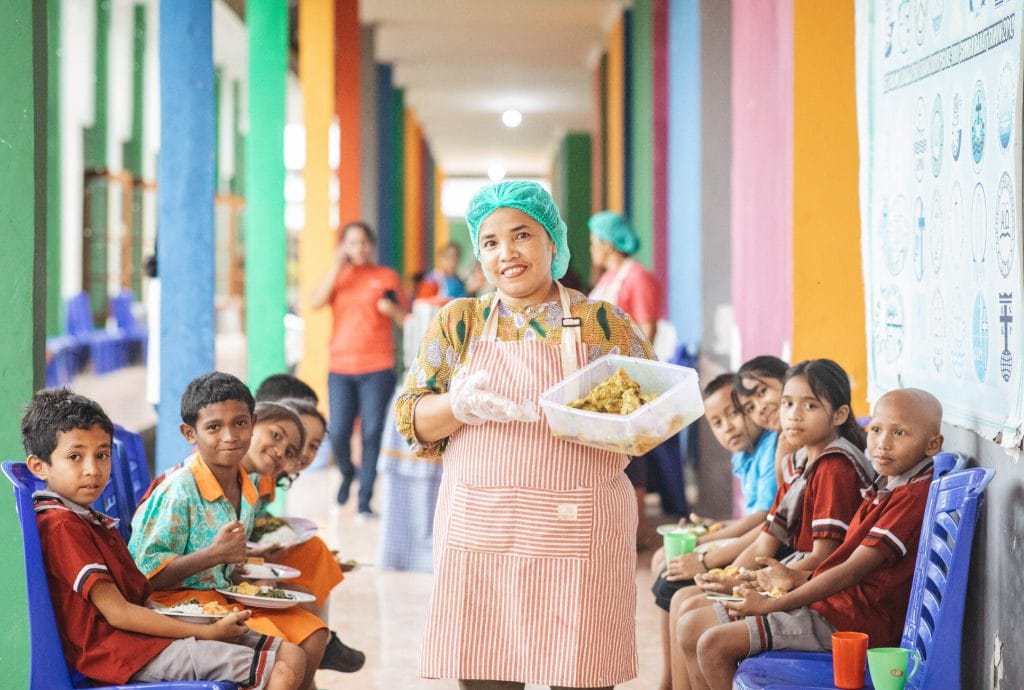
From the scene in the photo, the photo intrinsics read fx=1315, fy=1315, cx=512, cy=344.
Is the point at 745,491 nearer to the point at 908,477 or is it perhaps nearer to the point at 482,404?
the point at 908,477

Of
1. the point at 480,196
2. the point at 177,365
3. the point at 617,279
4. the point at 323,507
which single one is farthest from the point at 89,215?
the point at 480,196

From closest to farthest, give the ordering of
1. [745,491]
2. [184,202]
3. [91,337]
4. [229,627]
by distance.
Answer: [229,627] → [745,491] → [184,202] → [91,337]

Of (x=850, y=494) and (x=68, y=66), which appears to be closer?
(x=850, y=494)

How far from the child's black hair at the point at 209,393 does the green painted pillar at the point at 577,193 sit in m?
15.5

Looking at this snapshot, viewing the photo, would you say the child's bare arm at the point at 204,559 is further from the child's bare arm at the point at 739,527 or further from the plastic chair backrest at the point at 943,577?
the child's bare arm at the point at 739,527

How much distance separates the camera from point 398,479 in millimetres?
5781

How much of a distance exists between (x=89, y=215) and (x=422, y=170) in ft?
22.4

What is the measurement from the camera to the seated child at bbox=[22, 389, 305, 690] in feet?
7.80

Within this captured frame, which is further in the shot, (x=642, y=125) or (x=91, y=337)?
(x=91, y=337)

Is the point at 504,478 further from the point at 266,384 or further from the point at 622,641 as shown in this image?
the point at 266,384

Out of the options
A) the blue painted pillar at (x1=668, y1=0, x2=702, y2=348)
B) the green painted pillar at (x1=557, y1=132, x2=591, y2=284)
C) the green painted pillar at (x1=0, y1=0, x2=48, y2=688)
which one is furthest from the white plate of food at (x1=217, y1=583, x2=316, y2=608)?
the green painted pillar at (x1=557, y1=132, x2=591, y2=284)

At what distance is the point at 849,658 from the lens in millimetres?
2492

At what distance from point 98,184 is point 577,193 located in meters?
6.89

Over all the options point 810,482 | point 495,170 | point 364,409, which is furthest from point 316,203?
point 495,170
